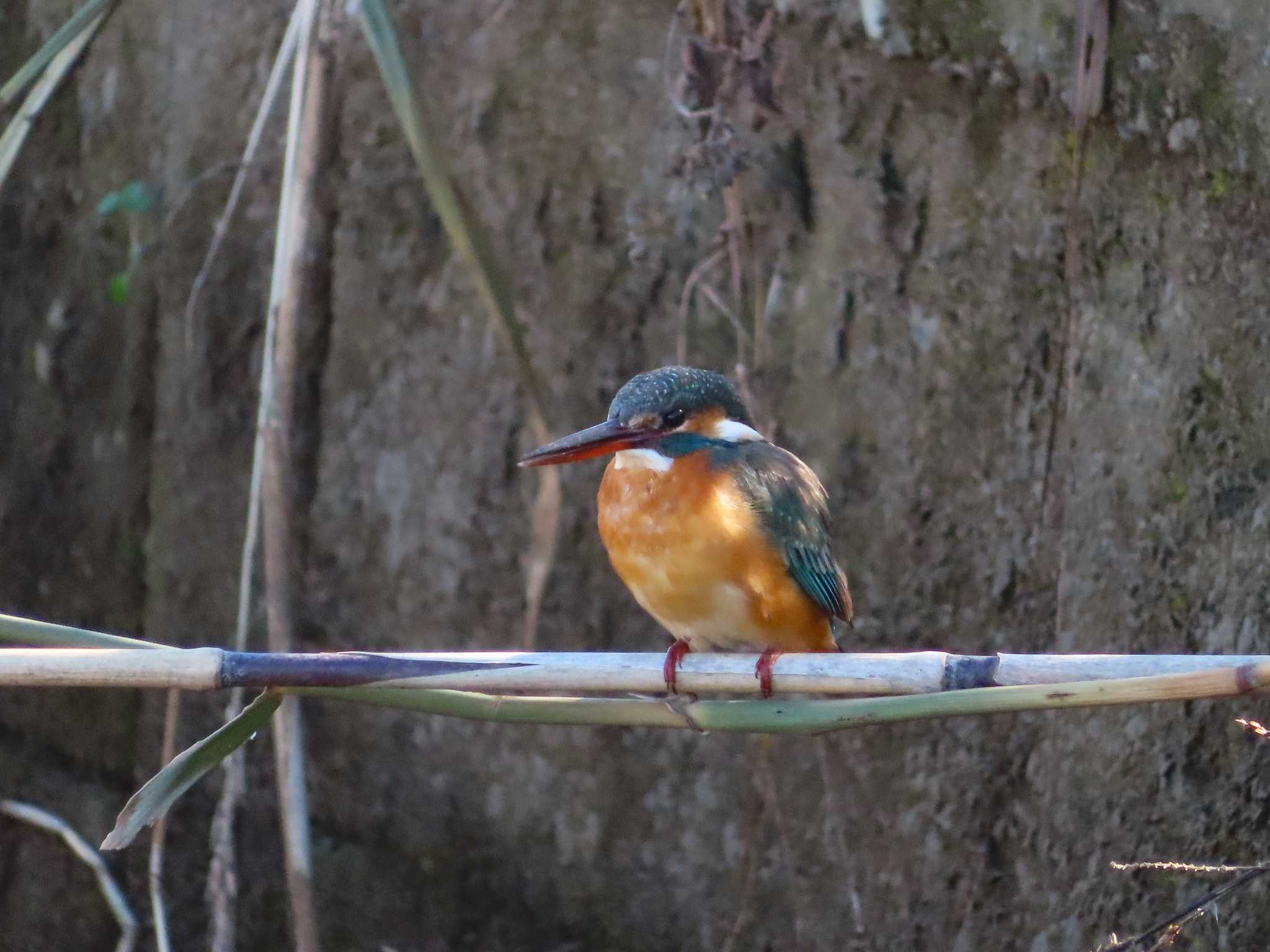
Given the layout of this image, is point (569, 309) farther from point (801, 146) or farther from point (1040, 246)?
point (1040, 246)

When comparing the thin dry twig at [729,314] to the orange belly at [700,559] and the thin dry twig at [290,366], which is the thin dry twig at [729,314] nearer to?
the orange belly at [700,559]

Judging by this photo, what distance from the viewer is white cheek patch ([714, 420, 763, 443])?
82.0 inches

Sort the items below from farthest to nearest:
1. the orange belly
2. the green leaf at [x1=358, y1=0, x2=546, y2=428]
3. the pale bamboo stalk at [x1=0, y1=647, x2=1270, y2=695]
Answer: the orange belly, the green leaf at [x1=358, y1=0, x2=546, y2=428], the pale bamboo stalk at [x1=0, y1=647, x2=1270, y2=695]

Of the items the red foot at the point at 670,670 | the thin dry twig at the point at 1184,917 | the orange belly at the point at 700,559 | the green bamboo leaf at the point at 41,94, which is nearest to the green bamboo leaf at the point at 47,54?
the green bamboo leaf at the point at 41,94

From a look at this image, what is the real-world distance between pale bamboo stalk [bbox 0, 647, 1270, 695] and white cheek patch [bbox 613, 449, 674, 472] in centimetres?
67

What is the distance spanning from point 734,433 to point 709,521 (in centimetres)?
19

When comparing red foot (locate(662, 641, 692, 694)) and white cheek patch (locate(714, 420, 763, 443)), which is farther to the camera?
white cheek patch (locate(714, 420, 763, 443))

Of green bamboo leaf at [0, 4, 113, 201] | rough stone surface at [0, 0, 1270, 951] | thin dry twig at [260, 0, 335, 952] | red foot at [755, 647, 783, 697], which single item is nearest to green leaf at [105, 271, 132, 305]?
rough stone surface at [0, 0, 1270, 951]

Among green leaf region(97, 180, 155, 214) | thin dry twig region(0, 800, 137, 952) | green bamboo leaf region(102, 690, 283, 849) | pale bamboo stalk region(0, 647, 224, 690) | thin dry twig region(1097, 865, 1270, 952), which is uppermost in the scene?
green leaf region(97, 180, 155, 214)

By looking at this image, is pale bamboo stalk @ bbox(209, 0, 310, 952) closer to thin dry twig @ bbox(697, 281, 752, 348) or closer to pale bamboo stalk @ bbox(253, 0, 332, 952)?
pale bamboo stalk @ bbox(253, 0, 332, 952)

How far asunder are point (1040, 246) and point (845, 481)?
45 cm

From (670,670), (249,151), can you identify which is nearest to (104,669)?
(670,670)

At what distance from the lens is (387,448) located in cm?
246

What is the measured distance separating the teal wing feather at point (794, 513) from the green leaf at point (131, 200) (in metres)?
1.18
